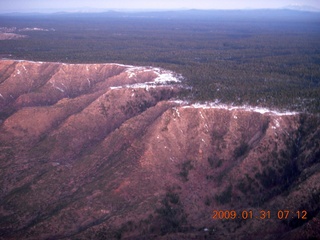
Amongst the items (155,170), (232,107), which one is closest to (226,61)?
(232,107)

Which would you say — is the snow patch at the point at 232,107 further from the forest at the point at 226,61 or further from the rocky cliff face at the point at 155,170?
the forest at the point at 226,61

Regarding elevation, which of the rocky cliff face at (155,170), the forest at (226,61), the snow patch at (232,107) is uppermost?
the forest at (226,61)

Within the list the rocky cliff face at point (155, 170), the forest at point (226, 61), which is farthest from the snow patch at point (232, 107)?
the forest at point (226, 61)

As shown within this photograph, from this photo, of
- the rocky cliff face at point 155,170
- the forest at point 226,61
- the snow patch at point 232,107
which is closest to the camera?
the rocky cliff face at point 155,170

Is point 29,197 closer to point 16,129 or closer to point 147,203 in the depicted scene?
point 147,203

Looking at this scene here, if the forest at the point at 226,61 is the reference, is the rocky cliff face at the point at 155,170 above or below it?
below

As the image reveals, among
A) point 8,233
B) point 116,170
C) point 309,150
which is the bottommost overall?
point 8,233

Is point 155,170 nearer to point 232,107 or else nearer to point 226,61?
point 232,107

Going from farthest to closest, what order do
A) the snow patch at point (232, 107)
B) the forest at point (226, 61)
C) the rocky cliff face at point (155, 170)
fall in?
1. the forest at point (226, 61)
2. the snow patch at point (232, 107)
3. the rocky cliff face at point (155, 170)

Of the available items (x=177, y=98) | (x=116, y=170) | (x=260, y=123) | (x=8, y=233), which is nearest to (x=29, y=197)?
(x=8, y=233)
